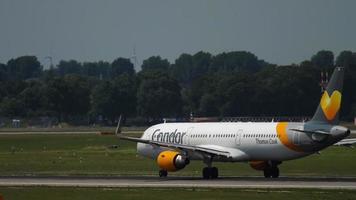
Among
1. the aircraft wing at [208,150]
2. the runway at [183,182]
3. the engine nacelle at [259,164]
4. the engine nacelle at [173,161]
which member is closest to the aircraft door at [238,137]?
the aircraft wing at [208,150]

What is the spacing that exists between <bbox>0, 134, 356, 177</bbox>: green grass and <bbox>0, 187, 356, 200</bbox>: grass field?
16.5m

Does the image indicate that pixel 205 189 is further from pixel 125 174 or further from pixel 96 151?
pixel 96 151

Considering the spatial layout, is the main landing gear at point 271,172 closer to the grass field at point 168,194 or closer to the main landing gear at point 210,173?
the main landing gear at point 210,173

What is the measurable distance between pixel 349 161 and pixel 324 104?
2057 cm

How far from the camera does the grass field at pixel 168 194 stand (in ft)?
185

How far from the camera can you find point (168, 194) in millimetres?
58812

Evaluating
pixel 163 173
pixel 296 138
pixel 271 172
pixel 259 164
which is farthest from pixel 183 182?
pixel 259 164

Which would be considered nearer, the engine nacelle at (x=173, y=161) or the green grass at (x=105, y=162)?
the engine nacelle at (x=173, y=161)

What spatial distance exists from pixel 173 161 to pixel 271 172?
648cm

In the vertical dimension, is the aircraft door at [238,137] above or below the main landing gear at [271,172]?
above

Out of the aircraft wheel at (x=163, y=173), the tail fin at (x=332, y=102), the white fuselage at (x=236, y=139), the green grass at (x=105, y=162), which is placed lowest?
the aircraft wheel at (x=163, y=173)

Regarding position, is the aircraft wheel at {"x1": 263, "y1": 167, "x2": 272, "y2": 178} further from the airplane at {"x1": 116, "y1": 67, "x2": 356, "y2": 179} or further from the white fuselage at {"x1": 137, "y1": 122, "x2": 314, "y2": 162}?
the white fuselage at {"x1": 137, "y1": 122, "x2": 314, "y2": 162}

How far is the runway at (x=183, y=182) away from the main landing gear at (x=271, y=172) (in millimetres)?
1568

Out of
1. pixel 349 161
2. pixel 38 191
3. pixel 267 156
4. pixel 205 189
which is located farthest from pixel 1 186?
pixel 349 161
